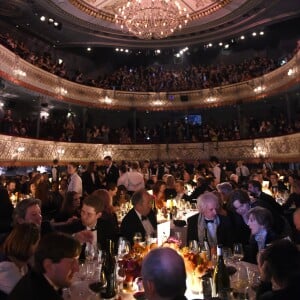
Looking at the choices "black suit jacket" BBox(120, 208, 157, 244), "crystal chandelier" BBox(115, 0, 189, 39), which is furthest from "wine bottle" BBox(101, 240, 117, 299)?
"crystal chandelier" BBox(115, 0, 189, 39)

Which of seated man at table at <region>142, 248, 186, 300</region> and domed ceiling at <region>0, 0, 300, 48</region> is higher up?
domed ceiling at <region>0, 0, 300, 48</region>

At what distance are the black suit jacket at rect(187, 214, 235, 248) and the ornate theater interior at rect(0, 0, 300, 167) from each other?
9485 millimetres

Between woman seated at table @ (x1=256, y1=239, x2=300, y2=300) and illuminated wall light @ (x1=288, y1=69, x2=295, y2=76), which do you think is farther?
illuminated wall light @ (x1=288, y1=69, x2=295, y2=76)

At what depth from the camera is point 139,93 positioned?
74.1 feet

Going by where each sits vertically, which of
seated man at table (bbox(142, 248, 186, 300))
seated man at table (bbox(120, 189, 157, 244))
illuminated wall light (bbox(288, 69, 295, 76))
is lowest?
seated man at table (bbox(142, 248, 186, 300))

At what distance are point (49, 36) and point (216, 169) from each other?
16.1 metres

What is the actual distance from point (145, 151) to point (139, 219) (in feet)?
56.0

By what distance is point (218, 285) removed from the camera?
2.77 m

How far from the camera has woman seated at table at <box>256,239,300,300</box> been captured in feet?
6.56

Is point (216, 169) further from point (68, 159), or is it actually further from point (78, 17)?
point (78, 17)

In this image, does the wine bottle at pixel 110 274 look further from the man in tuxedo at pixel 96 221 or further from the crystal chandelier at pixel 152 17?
the crystal chandelier at pixel 152 17

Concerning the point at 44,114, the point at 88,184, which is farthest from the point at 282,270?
the point at 44,114

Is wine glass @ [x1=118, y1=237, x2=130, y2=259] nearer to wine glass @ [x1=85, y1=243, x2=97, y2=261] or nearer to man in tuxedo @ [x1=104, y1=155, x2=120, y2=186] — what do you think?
wine glass @ [x1=85, y1=243, x2=97, y2=261]

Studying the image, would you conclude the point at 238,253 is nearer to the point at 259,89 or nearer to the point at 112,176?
the point at 112,176
